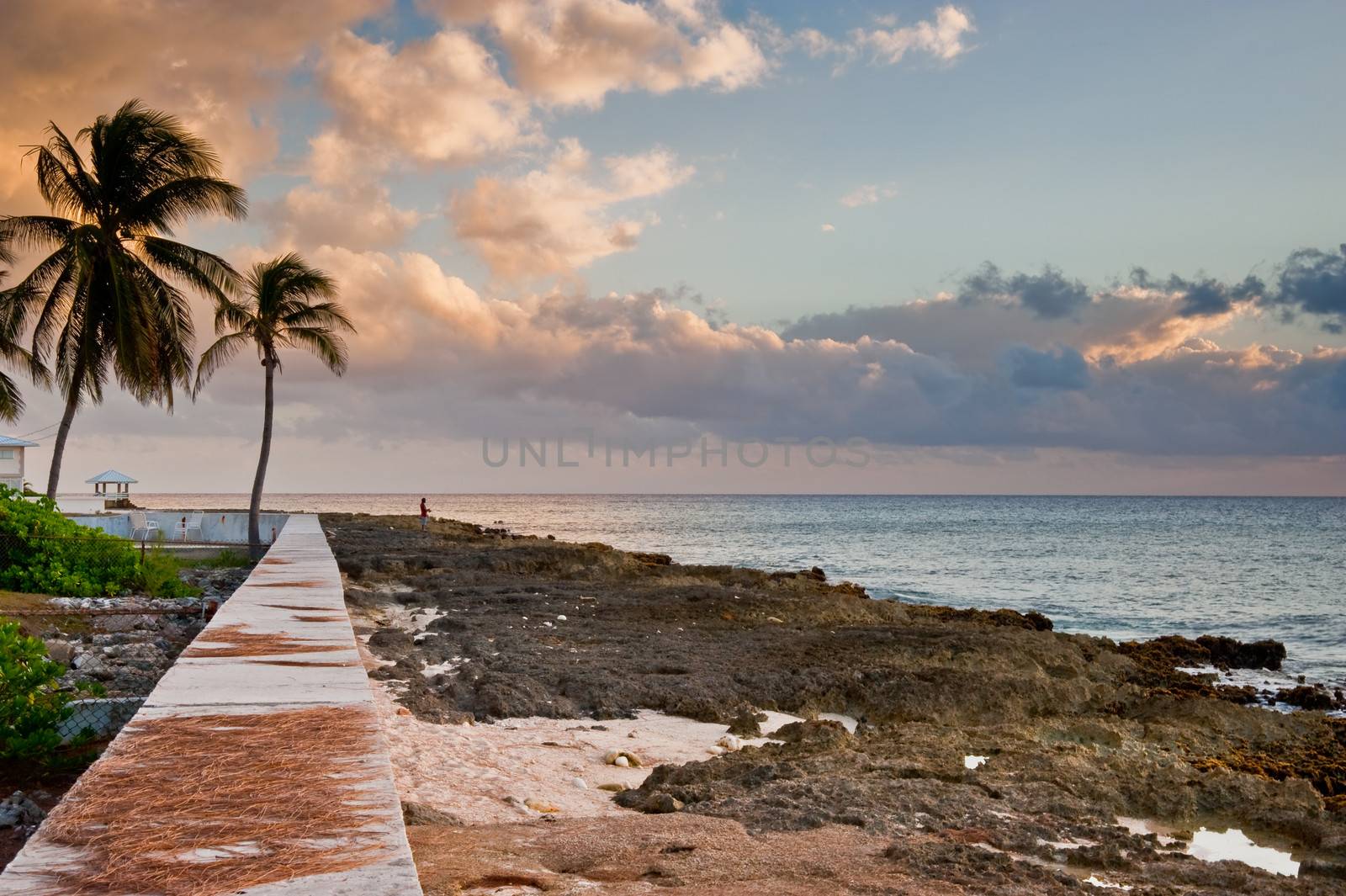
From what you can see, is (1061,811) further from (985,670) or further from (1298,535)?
(1298,535)

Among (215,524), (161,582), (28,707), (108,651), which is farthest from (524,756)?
(215,524)

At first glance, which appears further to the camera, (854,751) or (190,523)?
(190,523)

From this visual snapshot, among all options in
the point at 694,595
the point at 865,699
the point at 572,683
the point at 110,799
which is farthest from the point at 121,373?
the point at 110,799

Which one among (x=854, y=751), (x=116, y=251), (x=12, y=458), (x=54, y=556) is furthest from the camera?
(x=12, y=458)

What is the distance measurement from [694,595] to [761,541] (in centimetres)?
4361

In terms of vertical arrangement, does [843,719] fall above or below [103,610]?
below

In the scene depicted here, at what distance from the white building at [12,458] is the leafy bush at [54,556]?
74.3ft

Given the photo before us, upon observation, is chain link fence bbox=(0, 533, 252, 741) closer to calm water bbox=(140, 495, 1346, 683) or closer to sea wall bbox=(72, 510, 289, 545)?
sea wall bbox=(72, 510, 289, 545)

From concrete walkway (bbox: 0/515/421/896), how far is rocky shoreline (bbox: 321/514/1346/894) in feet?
2.27

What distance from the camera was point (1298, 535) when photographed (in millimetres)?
63688

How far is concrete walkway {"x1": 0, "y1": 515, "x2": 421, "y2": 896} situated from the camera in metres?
2.92

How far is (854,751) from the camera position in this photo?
23.2 feet

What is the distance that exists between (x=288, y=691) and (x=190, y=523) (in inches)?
1092

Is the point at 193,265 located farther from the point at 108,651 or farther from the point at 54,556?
the point at 108,651
